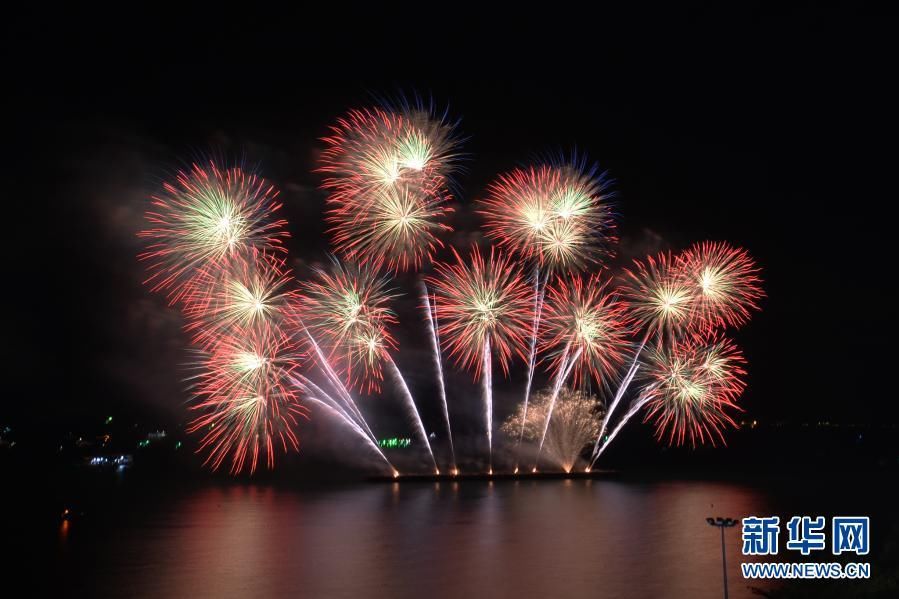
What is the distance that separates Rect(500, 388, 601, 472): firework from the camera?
43875 mm

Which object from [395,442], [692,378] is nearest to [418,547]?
[692,378]

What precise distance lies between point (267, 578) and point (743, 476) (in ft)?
133

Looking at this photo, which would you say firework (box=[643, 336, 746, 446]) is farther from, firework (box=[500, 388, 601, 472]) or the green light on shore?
the green light on shore

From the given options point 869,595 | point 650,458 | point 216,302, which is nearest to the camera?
point 869,595

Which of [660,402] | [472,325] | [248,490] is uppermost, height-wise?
[472,325]

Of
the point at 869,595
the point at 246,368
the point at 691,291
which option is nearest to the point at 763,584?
the point at 869,595

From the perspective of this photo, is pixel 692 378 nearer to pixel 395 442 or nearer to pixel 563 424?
pixel 563 424

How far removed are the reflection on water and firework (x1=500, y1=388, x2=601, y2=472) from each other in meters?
10.4

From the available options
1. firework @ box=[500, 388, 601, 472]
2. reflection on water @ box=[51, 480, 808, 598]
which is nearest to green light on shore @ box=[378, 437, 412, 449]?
firework @ box=[500, 388, 601, 472]

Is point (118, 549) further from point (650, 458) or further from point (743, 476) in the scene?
point (650, 458)

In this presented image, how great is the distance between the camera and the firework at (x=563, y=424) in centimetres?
4388

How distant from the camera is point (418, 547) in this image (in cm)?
1980

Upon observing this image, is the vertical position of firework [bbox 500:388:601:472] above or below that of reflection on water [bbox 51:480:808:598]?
above

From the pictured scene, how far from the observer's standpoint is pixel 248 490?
4066cm
